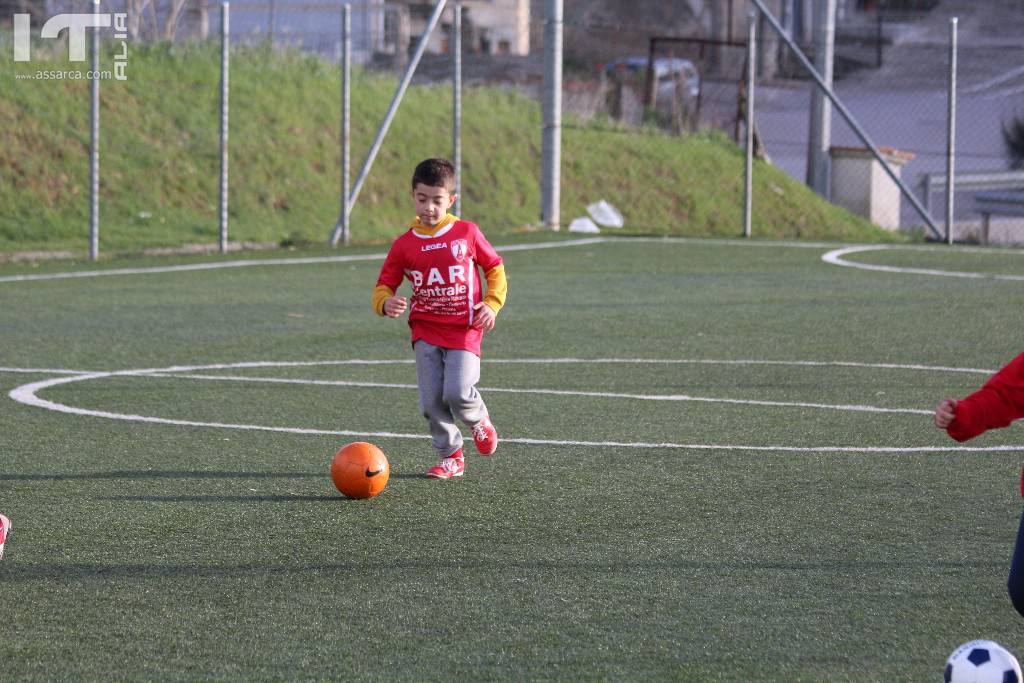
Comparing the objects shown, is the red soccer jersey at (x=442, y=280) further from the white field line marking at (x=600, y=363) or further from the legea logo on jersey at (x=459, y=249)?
the white field line marking at (x=600, y=363)

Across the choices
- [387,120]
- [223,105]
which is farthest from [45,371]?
[387,120]

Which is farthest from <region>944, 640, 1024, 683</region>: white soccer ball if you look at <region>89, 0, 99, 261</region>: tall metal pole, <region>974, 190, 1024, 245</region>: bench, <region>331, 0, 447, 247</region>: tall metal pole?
<region>974, 190, 1024, 245</region>: bench

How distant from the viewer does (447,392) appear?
6.90m

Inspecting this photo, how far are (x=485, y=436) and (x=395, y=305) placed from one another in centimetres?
70

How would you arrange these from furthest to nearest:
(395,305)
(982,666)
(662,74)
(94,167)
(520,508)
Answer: (662,74)
(94,167)
(395,305)
(520,508)
(982,666)

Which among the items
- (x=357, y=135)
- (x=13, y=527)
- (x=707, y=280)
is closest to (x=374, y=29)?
(x=357, y=135)

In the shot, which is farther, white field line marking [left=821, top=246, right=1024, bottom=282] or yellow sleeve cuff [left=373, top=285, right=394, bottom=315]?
white field line marking [left=821, top=246, right=1024, bottom=282]

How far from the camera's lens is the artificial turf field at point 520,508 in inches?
172

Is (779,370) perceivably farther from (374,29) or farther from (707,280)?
(374,29)

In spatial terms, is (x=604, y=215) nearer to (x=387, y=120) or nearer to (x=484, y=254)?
→ (x=387, y=120)

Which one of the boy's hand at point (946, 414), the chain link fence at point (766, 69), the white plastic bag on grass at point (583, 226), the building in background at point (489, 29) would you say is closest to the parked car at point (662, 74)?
the chain link fence at point (766, 69)

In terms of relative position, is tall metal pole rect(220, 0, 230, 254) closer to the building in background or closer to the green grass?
the green grass

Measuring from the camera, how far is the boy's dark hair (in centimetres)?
679

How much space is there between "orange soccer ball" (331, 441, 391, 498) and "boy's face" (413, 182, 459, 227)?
1101 millimetres
